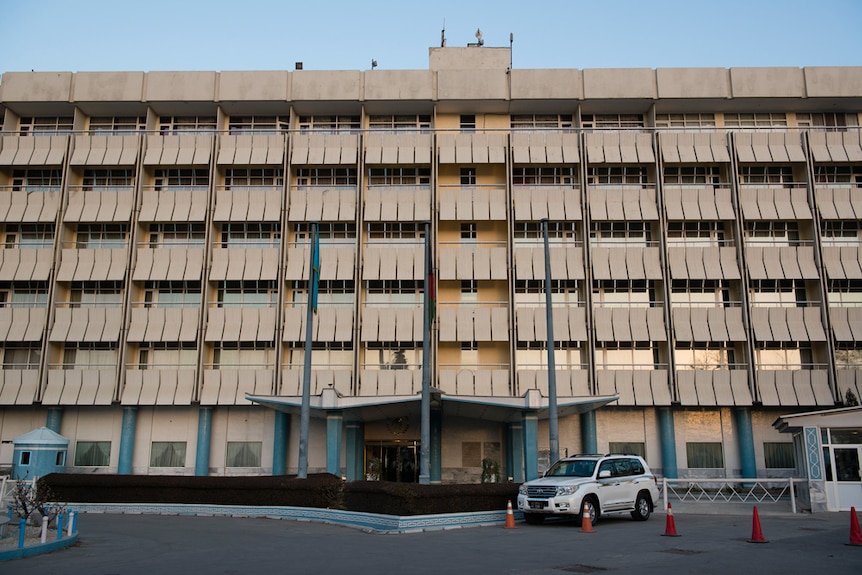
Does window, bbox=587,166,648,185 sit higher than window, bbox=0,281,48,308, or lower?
higher

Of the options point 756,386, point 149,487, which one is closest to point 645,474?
point 149,487

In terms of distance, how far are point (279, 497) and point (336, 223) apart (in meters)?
22.9

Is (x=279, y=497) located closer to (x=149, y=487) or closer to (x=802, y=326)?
(x=149, y=487)

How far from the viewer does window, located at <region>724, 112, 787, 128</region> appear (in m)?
47.6

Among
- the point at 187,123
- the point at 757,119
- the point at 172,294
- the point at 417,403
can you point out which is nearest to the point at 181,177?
the point at 187,123

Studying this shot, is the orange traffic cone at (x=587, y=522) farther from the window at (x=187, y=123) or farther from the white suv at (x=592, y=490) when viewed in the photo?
the window at (x=187, y=123)

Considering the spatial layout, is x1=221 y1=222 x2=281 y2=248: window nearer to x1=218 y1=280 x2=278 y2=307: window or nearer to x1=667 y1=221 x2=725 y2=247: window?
x1=218 y1=280 x2=278 y2=307: window

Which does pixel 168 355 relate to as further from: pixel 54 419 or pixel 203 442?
pixel 54 419

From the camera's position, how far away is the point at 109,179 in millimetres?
47562

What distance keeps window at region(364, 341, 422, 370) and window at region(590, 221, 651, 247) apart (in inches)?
503

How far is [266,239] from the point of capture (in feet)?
152

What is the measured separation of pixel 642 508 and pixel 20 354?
125 feet

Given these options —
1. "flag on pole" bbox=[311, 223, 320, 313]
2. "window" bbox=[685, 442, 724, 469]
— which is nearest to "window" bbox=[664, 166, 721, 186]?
"window" bbox=[685, 442, 724, 469]

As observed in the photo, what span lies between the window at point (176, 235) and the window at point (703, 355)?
96.8ft
